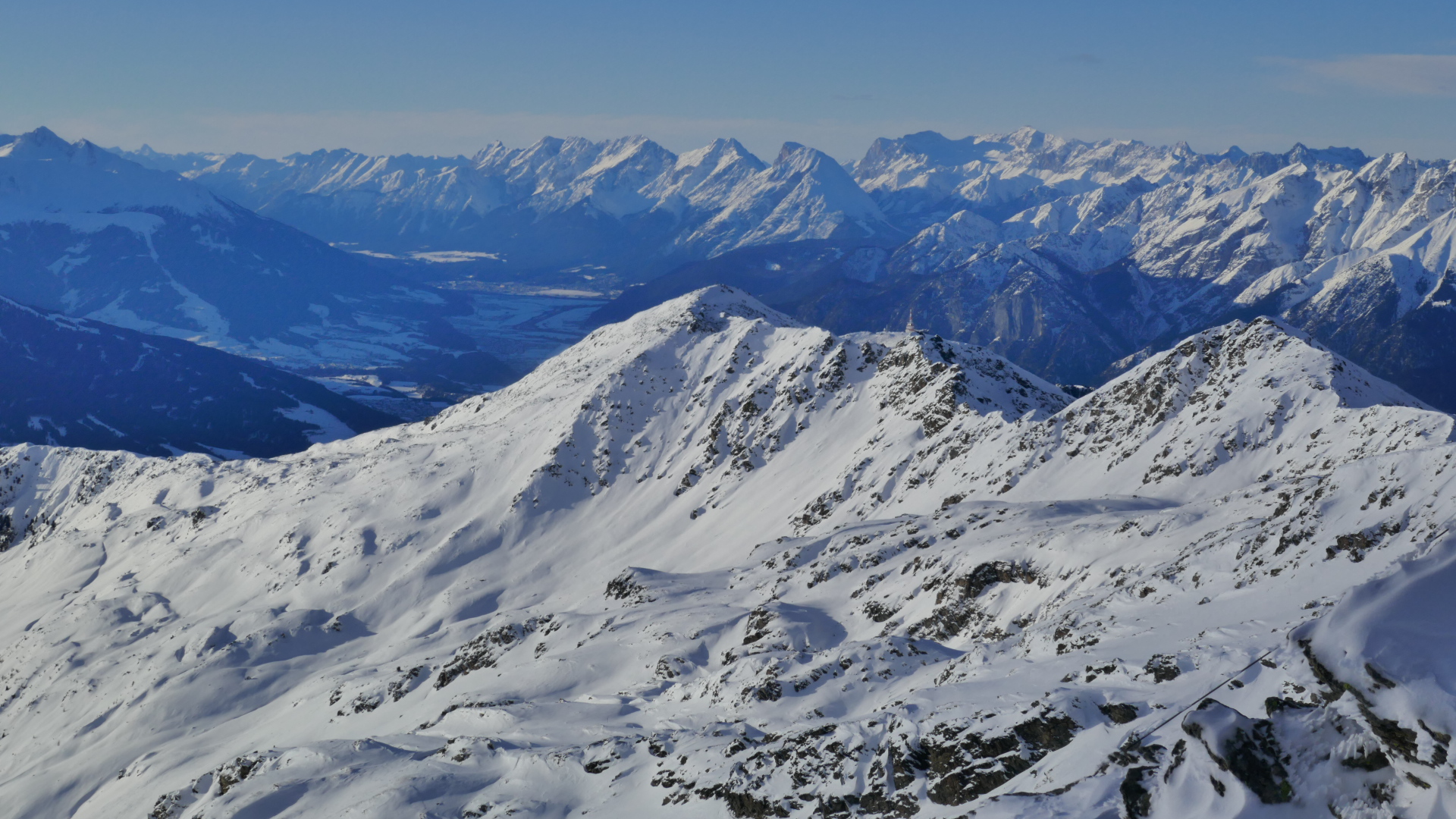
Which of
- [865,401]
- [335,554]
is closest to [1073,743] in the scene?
[865,401]

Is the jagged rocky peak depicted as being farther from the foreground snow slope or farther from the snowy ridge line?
the snowy ridge line

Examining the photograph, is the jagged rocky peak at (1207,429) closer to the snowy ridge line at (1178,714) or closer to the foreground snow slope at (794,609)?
the foreground snow slope at (794,609)

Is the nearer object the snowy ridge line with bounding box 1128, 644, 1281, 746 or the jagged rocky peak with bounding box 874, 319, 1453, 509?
the snowy ridge line with bounding box 1128, 644, 1281, 746

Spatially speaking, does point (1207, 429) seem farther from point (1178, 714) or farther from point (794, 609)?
point (1178, 714)

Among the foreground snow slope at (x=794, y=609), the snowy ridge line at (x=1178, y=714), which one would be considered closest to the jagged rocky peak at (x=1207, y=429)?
the foreground snow slope at (x=794, y=609)

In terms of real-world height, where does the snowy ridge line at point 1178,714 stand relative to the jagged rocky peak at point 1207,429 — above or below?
above

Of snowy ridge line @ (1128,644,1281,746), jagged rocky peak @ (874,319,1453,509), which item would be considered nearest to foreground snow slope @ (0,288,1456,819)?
snowy ridge line @ (1128,644,1281,746)

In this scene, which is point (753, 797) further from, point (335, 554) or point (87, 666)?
point (87, 666)

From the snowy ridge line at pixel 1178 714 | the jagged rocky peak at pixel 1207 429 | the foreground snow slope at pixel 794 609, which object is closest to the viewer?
the snowy ridge line at pixel 1178 714

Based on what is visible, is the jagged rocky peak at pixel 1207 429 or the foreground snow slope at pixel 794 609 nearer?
the foreground snow slope at pixel 794 609
